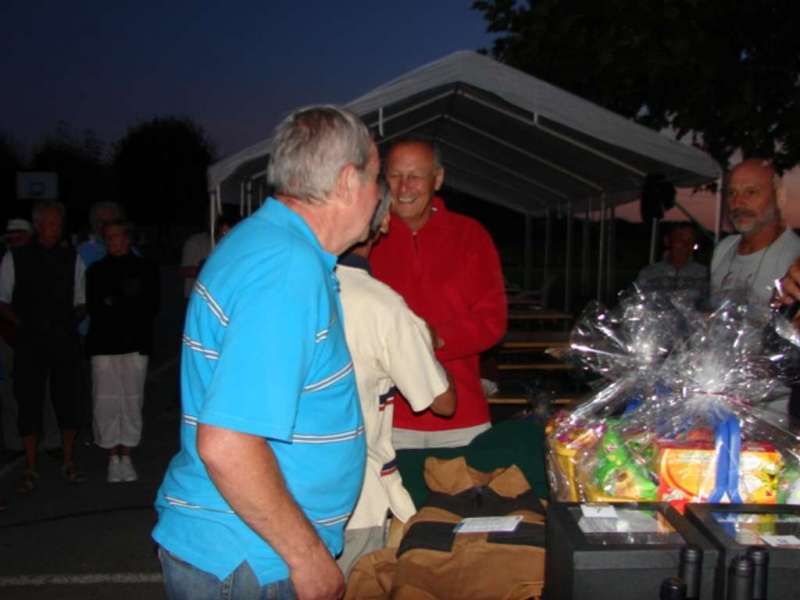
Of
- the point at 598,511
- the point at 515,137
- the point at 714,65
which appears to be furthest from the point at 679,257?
the point at 598,511

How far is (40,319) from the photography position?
20.9ft

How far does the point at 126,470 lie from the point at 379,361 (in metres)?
4.77

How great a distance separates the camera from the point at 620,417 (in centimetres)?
243

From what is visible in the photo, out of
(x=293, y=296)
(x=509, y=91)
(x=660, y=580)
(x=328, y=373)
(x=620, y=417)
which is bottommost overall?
(x=660, y=580)

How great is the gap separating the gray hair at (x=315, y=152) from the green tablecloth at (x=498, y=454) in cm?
152

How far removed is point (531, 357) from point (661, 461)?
7.64 metres

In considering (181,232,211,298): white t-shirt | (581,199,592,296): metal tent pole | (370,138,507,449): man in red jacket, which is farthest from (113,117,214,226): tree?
(370,138,507,449): man in red jacket

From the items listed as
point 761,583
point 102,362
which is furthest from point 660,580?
point 102,362

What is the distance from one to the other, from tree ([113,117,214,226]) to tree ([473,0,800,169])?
46.4 m

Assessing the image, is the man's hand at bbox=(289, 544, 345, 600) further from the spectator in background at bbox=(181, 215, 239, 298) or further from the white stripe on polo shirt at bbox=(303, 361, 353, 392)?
the spectator in background at bbox=(181, 215, 239, 298)

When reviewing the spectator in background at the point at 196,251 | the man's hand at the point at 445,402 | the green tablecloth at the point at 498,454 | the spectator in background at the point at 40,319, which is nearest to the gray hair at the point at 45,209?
the spectator in background at the point at 40,319

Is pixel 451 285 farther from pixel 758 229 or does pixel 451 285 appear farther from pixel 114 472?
pixel 114 472

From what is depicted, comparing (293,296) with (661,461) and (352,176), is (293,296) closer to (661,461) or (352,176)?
(352,176)

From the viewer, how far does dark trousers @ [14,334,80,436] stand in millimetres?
6383
